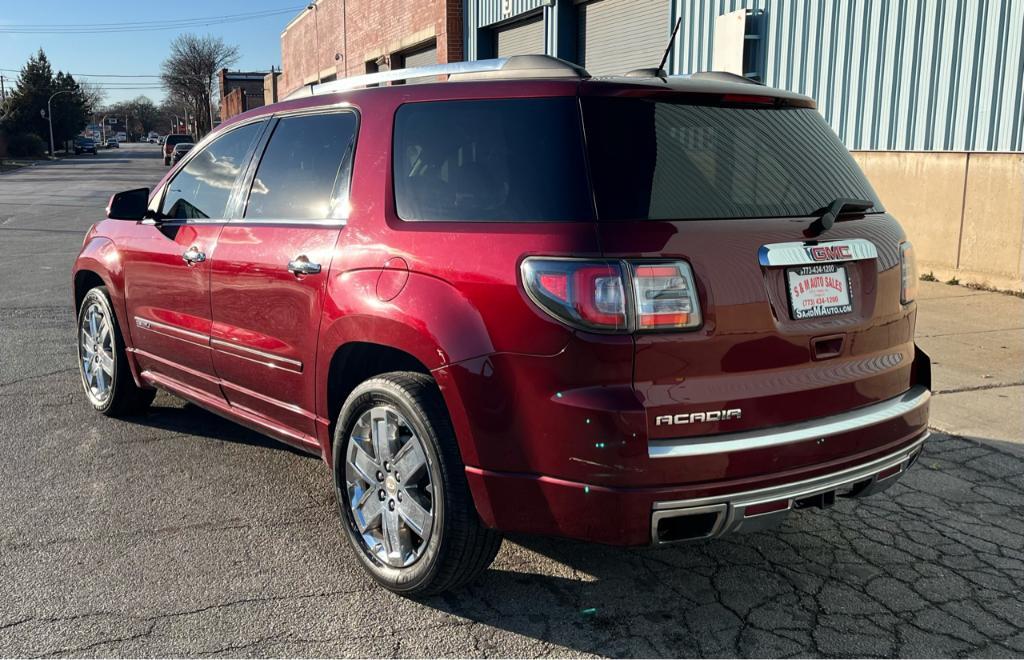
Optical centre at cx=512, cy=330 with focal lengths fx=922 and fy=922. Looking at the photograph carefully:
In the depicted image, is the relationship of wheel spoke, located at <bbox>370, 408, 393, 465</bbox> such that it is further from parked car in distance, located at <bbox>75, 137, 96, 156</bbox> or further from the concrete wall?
parked car in distance, located at <bbox>75, 137, 96, 156</bbox>

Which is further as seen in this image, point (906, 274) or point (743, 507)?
point (906, 274)

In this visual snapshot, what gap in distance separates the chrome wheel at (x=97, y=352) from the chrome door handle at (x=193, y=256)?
3.83 feet

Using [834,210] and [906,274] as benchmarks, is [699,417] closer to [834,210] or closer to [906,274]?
[834,210]

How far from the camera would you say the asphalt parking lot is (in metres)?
3.07

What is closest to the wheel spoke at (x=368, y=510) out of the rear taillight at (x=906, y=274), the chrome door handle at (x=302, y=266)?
the chrome door handle at (x=302, y=266)

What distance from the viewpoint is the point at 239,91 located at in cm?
6950

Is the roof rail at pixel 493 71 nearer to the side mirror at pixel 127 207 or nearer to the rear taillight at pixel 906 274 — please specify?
the rear taillight at pixel 906 274

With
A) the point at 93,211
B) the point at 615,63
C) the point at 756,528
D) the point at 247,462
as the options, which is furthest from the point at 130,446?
the point at 93,211

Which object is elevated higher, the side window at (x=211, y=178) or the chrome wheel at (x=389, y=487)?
the side window at (x=211, y=178)

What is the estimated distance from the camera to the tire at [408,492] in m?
3.09

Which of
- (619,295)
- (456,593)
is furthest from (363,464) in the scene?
(619,295)

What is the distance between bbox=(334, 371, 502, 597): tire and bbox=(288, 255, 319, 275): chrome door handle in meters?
0.56

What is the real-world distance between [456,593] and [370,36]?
1059 inches

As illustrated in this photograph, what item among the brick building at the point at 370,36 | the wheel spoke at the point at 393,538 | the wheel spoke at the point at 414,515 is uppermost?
the brick building at the point at 370,36
